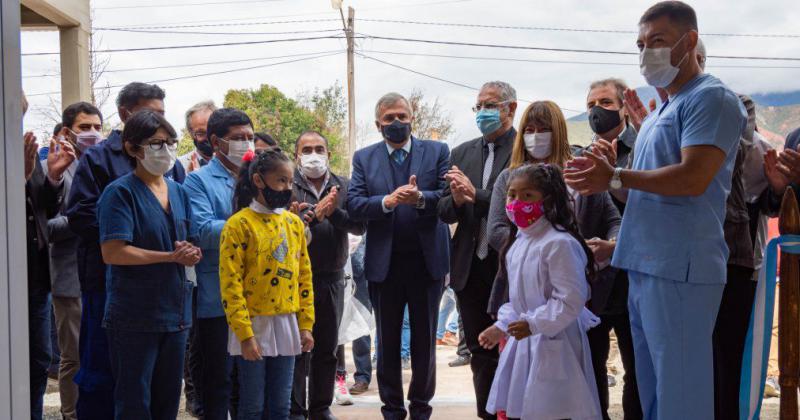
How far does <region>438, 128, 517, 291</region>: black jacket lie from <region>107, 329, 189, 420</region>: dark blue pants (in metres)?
1.51

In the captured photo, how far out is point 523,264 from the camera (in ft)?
10.2

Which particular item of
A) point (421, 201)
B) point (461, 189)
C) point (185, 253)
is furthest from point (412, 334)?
point (185, 253)

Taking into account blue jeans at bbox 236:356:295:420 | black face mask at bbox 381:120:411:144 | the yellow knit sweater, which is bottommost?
blue jeans at bbox 236:356:295:420

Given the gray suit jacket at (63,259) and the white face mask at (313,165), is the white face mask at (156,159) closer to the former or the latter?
the gray suit jacket at (63,259)

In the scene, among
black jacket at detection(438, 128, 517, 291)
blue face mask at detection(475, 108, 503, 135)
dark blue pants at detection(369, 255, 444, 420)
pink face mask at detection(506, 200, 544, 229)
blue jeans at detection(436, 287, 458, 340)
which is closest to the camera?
pink face mask at detection(506, 200, 544, 229)

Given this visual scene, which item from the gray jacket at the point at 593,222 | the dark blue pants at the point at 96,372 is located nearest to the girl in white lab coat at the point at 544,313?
the gray jacket at the point at 593,222

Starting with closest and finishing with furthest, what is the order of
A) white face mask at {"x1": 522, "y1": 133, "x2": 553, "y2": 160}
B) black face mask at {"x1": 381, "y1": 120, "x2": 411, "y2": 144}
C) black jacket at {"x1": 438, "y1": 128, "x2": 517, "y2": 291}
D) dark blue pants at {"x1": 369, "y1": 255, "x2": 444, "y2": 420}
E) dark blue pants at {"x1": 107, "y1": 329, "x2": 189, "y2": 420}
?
dark blue pants at {"x1": 107, "y1": 329, "x2": 189, "y2": 420} < white face mask at {"x1": 522, "y1": 133, "x2": 553, "y2": 160} < black jacket at {"x1": 438, "y1": 128, "x2": 517, "y2": 291} < dark blue pants at {"x1": 369, "y1": 255, "x2": 444, "y2": 420} < black face mask at {"x1": 381, "y1": 120, "x2": 411, "y2": 144}

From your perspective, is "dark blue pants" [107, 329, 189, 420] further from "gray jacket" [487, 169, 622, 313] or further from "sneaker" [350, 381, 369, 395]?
"sneaker" [350, 381, 369, 395]

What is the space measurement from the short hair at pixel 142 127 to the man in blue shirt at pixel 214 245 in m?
0.44

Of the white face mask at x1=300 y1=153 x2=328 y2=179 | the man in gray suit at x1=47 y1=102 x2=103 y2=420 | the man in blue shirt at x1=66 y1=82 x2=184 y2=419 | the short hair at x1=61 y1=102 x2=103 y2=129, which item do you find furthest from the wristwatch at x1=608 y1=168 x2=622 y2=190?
the short hair at x1=61 y1=102 x2=103 y2=129

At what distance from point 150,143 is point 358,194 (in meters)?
1.40

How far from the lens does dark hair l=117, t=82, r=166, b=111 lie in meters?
3.70

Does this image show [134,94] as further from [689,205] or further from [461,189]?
[689,205]

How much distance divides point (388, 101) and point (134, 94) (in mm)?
1425
